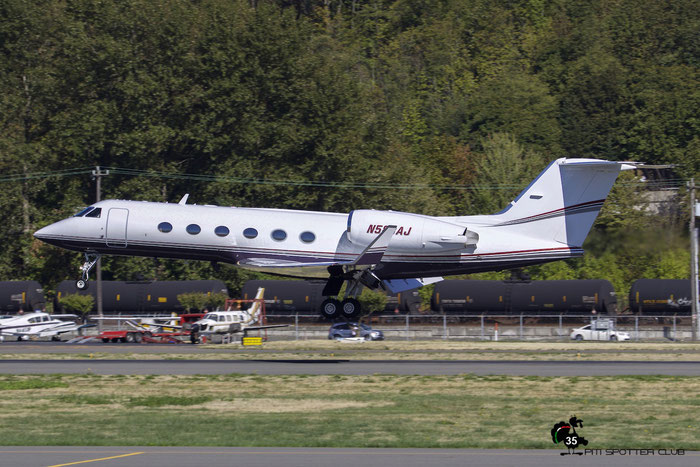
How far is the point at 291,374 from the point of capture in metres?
30.9

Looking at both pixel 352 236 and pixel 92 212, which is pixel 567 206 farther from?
pixel 92 212

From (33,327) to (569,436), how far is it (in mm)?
38470

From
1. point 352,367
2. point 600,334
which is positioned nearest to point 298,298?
point 600,334

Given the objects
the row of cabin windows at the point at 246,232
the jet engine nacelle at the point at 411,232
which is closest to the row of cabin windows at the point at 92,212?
the row of cabin windows at the point at 246,232

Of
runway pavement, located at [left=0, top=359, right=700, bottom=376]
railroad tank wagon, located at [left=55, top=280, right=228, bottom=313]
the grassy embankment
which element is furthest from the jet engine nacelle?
railroad tank wagon, located at [left=55, top=280, right=228, bottom=313]

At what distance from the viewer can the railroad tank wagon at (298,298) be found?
56.6 metres

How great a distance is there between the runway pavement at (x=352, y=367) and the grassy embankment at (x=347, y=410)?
1567 mm

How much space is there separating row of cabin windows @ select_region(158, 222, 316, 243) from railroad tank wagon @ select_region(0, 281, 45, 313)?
27834 mm

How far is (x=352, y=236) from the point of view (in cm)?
3400

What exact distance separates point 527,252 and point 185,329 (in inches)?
853

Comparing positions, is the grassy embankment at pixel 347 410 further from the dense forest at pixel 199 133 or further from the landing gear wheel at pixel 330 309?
the dense forest at pixel 199 133

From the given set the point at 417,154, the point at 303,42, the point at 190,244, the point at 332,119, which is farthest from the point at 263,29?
the point at 190,244

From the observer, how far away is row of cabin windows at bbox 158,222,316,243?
33.7m

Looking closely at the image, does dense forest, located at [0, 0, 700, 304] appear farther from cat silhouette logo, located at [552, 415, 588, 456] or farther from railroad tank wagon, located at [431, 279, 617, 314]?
cat silhouette logo, located at [552, 415, 588, 456]
